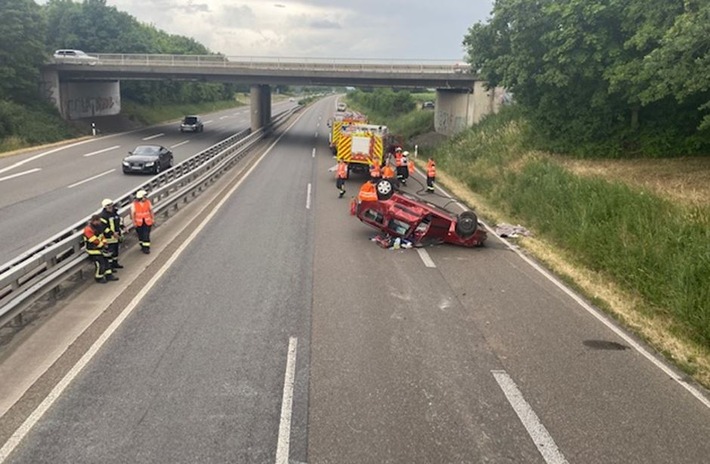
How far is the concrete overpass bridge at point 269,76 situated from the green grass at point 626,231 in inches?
769

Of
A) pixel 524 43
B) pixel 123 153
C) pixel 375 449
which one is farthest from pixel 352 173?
pixel 375 449

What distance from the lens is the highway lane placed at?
15.0 m

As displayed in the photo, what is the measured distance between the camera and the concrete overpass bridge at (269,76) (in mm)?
40562

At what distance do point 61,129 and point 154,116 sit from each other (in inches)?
1048

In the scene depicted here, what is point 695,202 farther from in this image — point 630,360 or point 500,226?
point 630,360

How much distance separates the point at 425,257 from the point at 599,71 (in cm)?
1410

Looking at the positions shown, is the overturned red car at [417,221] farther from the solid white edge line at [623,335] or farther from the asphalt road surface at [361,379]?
the asphalt road surface at [361,379]

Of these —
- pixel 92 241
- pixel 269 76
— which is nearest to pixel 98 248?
pixel 92 241

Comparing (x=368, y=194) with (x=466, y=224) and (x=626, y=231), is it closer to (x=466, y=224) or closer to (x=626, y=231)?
(x=466, y=224)

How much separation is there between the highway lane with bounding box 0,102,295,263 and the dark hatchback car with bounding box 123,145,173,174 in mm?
486

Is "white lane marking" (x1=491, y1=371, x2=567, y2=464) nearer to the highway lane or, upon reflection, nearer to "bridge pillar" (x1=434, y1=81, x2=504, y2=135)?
the highway lane

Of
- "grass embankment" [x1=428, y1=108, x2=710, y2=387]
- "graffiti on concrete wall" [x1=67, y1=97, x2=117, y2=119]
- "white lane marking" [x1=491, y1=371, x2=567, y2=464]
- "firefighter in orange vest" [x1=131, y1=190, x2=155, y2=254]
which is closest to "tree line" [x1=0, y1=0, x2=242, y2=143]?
"graffiti on concrete wall" [x1=67, y1=97, x2=117, y2=119]

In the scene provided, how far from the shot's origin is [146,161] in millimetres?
26359

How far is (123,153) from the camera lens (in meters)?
35.3
